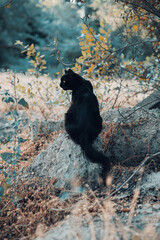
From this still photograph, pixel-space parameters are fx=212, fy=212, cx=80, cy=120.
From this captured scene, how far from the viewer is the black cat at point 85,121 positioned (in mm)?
2396

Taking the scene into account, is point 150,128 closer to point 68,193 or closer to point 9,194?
point 68,193

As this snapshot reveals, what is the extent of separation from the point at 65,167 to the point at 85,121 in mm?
638

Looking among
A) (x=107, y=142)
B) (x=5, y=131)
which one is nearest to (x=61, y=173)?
(x=107, y=142)

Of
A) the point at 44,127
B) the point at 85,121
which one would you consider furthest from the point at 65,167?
the point at 44,127

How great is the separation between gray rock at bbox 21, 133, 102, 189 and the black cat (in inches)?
5.6

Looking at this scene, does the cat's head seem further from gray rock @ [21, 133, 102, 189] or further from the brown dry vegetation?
the brown dry vegetation

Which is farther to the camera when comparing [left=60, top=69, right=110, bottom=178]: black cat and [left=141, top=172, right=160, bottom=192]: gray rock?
[left=60, top=69, right=110, bottom=178]: black cat

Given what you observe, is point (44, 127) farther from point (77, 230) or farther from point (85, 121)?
point (77, 230)

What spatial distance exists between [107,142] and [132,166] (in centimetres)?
46

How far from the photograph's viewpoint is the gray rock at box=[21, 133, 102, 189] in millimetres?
2480

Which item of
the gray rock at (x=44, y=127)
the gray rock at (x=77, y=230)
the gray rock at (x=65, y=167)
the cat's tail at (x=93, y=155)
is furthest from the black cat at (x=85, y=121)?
the gray rock at (x=44, y=127)

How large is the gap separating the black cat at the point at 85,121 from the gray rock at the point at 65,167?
143 mm

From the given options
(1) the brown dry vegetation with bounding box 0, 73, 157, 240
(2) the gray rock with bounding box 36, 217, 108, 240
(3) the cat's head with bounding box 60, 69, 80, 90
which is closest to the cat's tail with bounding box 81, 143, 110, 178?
(1) the brown dry vegetation with bounding box 0, 73, 157, 240

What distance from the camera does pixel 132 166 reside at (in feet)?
9.27
